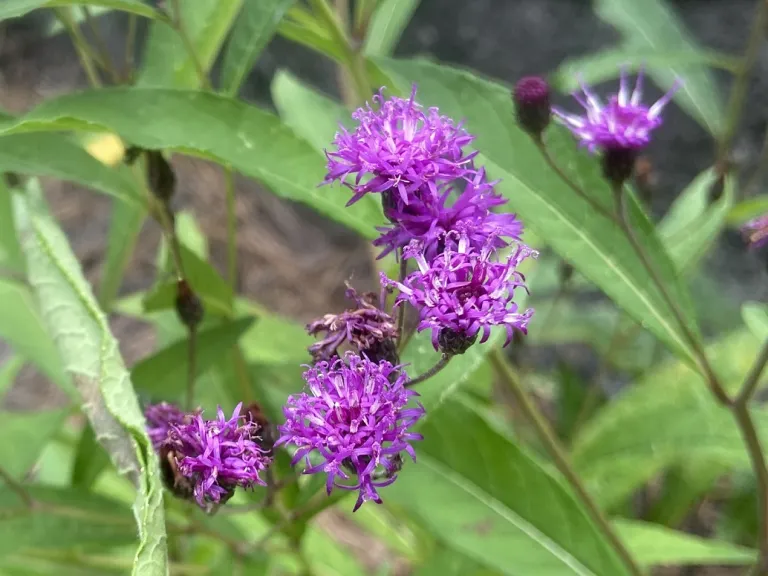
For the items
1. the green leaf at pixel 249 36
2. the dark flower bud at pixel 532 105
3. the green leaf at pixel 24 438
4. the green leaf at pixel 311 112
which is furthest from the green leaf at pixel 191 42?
the green leaf at pixel 24 438

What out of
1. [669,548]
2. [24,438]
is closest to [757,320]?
[669,548]

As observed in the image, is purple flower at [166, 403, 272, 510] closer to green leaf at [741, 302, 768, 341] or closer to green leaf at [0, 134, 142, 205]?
green leaf at [0, 134, 142, 205]

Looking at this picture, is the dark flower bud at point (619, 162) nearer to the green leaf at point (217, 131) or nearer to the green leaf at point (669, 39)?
the green leaf at point (217, 131)

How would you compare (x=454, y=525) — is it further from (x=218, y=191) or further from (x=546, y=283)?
(x=218, y=191)

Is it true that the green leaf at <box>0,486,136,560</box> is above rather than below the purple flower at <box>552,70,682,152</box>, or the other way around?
below

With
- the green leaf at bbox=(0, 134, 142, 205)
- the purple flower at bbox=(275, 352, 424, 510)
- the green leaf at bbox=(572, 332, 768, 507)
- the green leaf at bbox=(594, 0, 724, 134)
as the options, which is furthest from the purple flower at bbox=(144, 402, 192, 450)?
the green leaf at bbox=(594, 0, 724, 134)
